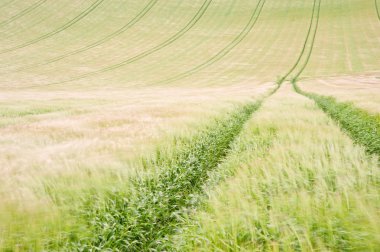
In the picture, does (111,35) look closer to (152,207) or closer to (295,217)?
(152,207)

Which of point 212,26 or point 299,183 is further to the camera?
point 212,26

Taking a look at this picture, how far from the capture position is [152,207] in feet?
12.5

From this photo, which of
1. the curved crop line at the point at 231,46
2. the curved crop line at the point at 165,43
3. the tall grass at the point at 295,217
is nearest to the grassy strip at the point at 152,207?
the tall grass at the point at 295,217

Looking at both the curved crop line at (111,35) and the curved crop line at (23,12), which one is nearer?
the curved crop line at (111,35)

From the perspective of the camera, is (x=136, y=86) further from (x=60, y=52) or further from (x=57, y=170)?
(x=57, y=170)

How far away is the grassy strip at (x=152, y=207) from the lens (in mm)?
3106

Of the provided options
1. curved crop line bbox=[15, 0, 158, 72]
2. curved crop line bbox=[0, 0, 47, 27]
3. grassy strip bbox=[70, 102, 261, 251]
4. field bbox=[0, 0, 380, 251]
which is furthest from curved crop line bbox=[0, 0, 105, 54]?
grassy strip bbox=[70, 102, 261, 251]

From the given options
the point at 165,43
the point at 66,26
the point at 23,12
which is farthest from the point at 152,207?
the point at 23,12

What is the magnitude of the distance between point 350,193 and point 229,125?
24.3 feet

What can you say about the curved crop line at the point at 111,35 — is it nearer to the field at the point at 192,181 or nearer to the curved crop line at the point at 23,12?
the curved crop line at the point at 23,12

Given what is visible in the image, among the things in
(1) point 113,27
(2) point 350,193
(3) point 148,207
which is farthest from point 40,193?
(1) point 113,27

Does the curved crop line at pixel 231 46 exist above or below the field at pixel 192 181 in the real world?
above

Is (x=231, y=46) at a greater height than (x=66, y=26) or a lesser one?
lesser

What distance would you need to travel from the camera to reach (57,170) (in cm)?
413
